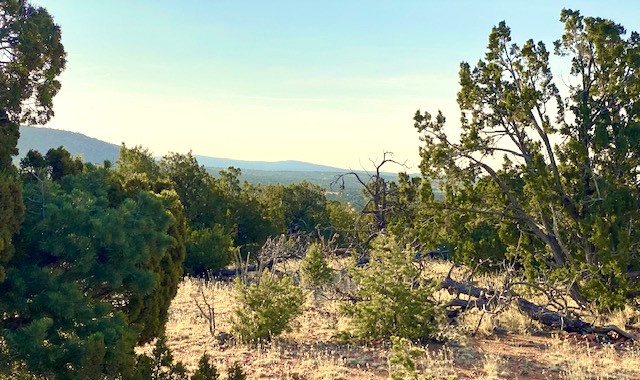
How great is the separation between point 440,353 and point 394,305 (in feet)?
4.63

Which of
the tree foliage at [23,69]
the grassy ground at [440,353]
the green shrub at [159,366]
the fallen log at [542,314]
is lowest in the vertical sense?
the grassy ground at [440,353]

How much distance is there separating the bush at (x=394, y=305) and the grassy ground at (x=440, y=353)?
0.88ft

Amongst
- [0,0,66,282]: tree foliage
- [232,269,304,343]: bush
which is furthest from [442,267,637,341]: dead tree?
[0,0,66,282]: tree foliage

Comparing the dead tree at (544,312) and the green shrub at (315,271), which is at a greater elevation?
the dead tree at (544,312)

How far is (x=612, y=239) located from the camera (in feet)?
31.0

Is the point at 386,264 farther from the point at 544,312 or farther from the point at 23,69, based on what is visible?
the point at 23,69

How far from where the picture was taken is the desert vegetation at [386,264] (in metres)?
4.62

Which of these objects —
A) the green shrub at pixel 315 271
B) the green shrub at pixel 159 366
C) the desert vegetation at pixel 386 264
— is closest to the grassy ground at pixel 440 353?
the desert vegetation at pixel 386 264

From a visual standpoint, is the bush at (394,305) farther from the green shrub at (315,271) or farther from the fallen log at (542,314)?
the green shrub at (315,271)

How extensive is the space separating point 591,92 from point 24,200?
9786mm

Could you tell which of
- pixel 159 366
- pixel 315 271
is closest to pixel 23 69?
pixel 159 366

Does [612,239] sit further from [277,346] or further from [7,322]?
[7,322]

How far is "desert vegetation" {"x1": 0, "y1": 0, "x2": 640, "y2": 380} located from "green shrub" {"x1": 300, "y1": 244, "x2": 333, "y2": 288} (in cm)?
4

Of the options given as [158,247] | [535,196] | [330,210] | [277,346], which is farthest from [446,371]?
[330,210]
